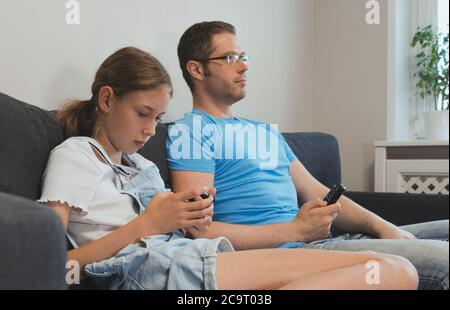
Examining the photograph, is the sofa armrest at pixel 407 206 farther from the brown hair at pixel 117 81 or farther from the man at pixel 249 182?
the brown hair at pixel 117 81

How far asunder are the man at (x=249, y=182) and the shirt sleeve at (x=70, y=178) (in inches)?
10.5

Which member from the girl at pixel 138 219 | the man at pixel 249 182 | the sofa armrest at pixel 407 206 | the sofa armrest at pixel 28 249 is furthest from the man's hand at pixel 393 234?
the sofa armrest at pixel 28 249

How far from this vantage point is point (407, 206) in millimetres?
1682

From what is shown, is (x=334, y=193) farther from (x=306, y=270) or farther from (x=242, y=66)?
(x=242, y=66)

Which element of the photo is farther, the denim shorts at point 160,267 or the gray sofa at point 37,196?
the denim shorts at point 160,267

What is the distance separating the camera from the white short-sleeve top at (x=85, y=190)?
3.29 feet

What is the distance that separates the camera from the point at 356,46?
2602 millimetres

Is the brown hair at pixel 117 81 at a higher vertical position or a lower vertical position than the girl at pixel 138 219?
higher

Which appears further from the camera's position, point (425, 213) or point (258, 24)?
point (258, 24)

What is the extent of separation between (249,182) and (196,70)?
1.32 feet

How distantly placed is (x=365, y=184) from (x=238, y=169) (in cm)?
128

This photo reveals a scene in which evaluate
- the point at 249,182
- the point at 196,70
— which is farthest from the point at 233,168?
the point at 196,70
